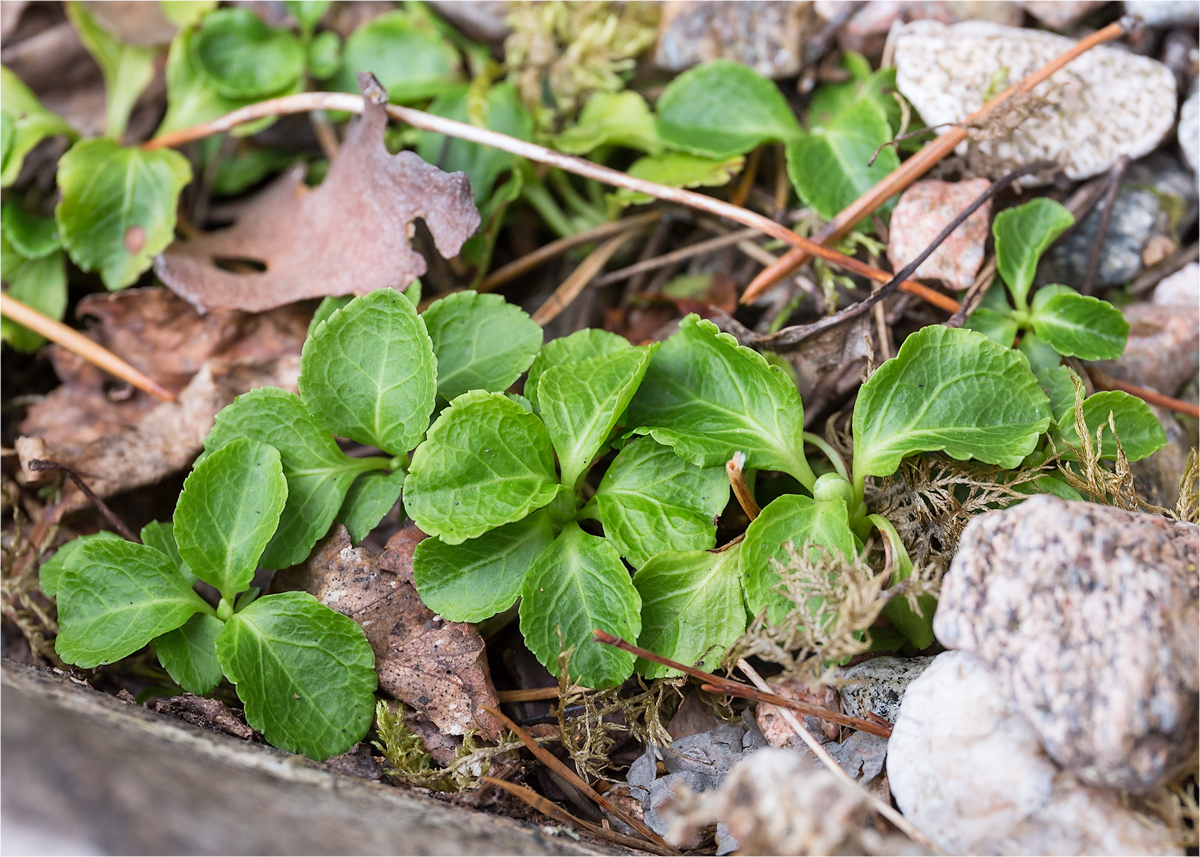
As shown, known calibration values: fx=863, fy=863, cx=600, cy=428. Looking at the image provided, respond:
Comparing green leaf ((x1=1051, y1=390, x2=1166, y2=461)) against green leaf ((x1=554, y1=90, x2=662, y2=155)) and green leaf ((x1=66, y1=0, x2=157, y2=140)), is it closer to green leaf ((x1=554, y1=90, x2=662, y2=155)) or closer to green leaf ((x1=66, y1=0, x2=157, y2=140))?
green leaf ((x1=554, y1=90, x2=662, y2=155))

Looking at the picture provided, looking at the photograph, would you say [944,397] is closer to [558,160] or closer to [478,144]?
[558,160]

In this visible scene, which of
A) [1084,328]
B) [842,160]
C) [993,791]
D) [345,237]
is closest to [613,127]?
[842,160]

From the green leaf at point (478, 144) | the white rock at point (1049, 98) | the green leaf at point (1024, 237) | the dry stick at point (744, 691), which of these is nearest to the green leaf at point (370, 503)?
the dry stick at point (744, 691)

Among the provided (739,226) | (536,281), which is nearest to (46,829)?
(536,281)

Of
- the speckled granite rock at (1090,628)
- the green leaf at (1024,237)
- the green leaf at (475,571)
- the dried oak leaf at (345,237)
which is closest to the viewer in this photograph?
the speckled granite rock at (1090,628)

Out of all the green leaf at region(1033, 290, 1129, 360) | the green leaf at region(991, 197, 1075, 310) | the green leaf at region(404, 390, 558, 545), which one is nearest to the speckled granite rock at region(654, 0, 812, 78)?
the green leaf at region(991, 197, 1075, 310)

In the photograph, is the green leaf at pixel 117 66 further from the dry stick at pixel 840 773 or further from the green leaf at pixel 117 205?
the dry stick at pixel 840 773
